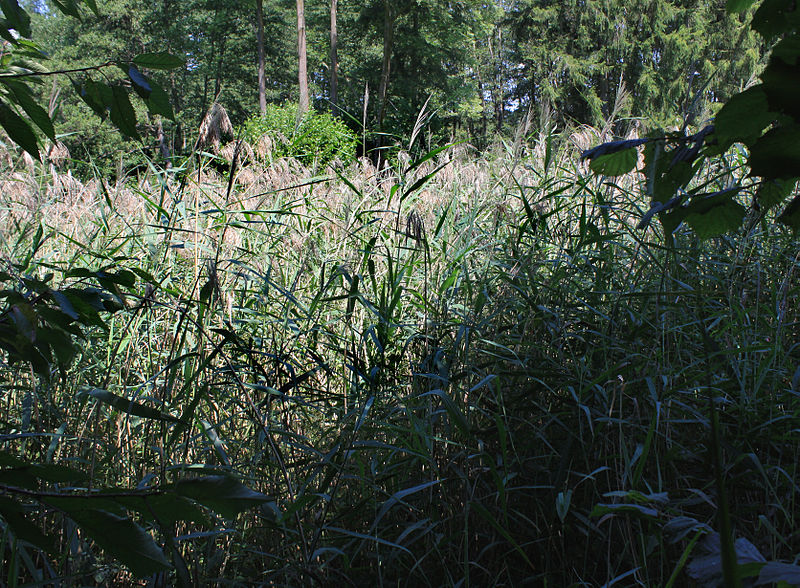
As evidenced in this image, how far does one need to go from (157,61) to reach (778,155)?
0.85m

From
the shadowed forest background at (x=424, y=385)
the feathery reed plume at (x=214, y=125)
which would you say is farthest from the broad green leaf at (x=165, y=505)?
the feathery reed plume at (x=214, y=125)

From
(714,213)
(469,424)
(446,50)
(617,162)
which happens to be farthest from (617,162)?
(446,50)

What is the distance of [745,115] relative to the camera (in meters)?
0.61

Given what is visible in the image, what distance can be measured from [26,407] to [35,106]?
1456mm

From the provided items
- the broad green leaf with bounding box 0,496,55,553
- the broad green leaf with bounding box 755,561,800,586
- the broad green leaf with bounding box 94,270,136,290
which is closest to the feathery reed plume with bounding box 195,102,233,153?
the broad green leaf with bounding box 94,270,136,290

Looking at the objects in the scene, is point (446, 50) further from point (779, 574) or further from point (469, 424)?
point (779, 574)

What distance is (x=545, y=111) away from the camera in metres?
3.88

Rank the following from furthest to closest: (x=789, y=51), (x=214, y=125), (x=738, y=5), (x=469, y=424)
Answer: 1. (x=214, y=125)
2. (x=469, y=424)
3. (x=738, y=5)
4. (x=789, y=51)

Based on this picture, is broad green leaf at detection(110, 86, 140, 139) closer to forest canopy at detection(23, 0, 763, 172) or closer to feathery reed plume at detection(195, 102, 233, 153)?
feathery reed plume at detection(195, 102, 233, 153)

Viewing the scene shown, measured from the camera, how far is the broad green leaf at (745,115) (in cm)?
60

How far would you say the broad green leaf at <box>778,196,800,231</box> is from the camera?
2.53 feet

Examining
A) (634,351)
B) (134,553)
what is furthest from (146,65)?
(634,351)

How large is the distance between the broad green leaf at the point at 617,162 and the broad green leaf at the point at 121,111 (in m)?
0.73

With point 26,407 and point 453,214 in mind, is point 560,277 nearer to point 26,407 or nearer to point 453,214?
point 453,214
